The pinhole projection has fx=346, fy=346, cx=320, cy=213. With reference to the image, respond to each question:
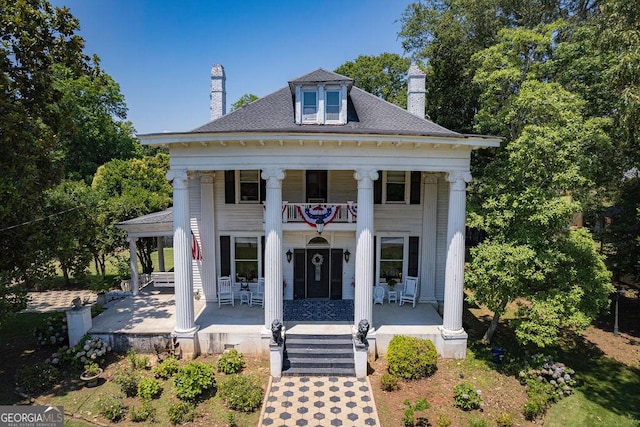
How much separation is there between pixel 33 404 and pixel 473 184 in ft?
76.8

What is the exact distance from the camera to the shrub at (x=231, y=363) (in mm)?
11266

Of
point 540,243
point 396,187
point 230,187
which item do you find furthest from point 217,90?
point 540,243

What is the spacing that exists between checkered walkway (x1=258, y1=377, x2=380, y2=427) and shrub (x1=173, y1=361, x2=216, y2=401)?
1834 mm

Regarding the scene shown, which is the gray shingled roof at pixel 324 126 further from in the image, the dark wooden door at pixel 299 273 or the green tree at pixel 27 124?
the dark wooden door at pixel 299 273

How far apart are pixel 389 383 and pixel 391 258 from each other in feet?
21.2

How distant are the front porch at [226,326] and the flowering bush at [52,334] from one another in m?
1.00

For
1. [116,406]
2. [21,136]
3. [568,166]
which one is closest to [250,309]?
[116,406]

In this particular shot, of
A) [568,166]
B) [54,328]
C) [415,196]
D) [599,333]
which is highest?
[568,166]

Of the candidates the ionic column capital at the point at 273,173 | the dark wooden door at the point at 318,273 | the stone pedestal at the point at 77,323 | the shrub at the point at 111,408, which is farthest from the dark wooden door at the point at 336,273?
the stone pedestal at the point at 77,323

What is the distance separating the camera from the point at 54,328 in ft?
42.0

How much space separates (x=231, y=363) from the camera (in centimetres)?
1130

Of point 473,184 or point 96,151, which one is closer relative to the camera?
point 473,184

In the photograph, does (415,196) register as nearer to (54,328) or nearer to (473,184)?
(473,184)

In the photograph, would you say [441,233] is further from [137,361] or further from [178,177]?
[137,361]
